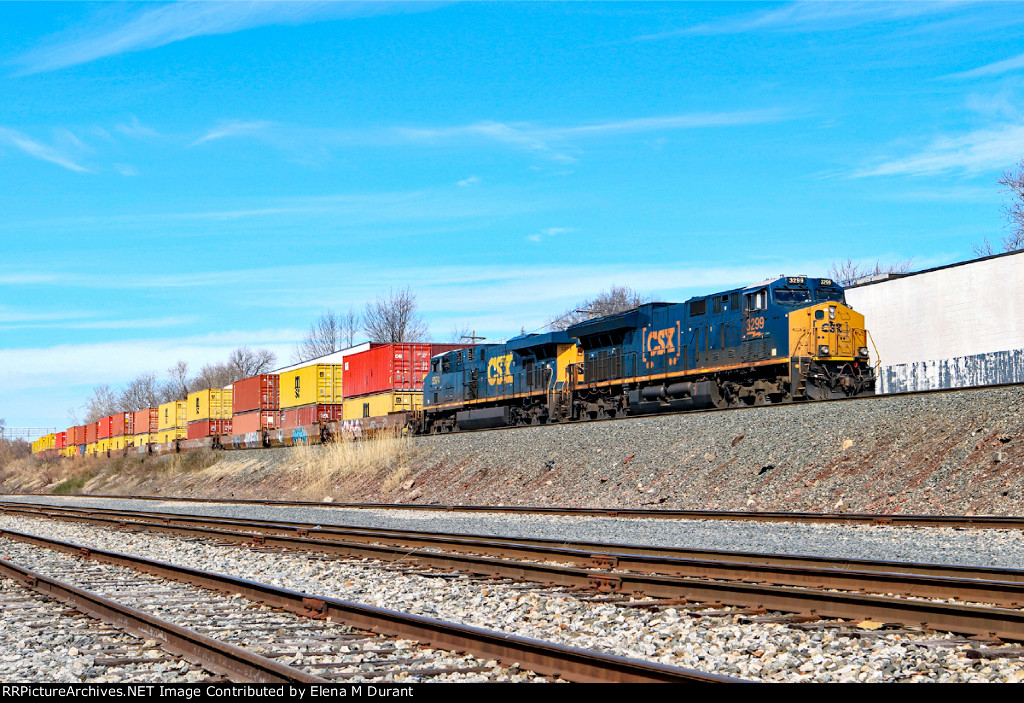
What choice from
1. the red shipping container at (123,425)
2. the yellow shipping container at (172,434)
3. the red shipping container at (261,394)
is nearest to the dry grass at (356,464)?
the red shipping container at (261,394)

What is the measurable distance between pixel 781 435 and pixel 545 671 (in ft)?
43.9

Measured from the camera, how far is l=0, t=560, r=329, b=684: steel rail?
507 centimetres

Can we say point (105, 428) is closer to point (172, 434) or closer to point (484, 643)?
point (172, 434)

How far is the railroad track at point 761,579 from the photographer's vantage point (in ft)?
20.8

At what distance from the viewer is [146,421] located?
6134cm

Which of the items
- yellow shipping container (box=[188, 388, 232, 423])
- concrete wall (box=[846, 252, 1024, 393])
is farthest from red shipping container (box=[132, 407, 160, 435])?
concrete wall (box=[846, 252, 1024, 393])

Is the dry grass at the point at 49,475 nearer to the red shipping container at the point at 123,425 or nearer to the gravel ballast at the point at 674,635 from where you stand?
the red shipping container at the point at 123,425

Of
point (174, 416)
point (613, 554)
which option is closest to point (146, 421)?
Answer: point (174, 416)

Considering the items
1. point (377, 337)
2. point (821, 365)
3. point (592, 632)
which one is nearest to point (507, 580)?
point (592, 632)

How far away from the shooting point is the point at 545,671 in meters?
5.25

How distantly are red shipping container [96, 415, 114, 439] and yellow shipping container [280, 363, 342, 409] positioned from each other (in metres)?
31.9

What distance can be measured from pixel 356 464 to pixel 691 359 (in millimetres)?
11115

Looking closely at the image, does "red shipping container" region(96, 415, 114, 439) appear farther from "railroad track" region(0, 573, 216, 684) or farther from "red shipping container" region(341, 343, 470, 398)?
"railroad track" region(0, 573, 216, 684)

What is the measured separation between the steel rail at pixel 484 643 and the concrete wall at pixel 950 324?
72.5ft
